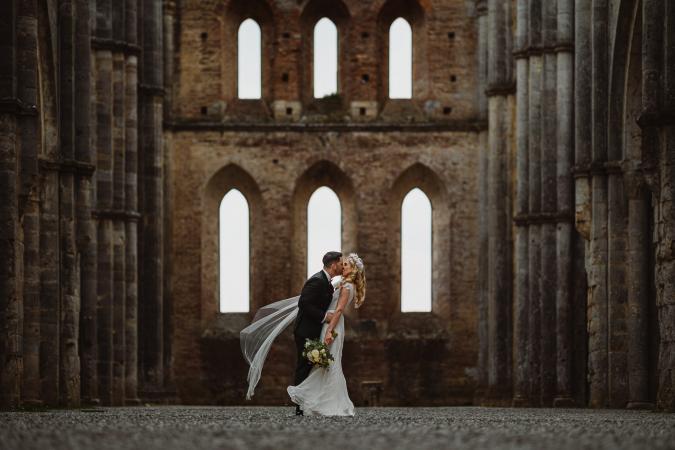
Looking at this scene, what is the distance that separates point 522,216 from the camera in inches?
1171

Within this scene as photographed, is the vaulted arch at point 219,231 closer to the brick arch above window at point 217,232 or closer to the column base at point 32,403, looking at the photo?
the brick arch above window at point 217,232

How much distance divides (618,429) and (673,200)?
601 centimetres

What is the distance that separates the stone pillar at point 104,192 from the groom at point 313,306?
1157 centimetres

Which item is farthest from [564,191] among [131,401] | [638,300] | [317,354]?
[317,354]

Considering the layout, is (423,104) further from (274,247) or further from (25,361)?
(25,361)

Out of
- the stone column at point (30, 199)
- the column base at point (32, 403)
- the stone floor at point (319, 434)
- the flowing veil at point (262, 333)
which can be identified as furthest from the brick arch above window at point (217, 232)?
Result: the stone floor at point (319, 434)

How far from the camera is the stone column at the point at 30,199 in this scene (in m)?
20.7

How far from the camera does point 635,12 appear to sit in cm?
2392

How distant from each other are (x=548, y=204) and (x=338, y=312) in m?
12.5

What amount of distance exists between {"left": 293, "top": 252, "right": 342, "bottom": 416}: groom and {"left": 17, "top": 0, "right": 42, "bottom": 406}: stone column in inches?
191

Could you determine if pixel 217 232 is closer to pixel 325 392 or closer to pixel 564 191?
pixel 564 191

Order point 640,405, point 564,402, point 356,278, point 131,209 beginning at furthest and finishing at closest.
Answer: point 131,209
point 564,402
point 640,405
point 356,278

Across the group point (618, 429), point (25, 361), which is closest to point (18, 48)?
point (25, 361)

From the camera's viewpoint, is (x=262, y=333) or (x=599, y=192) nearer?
(x=262, y=333)
